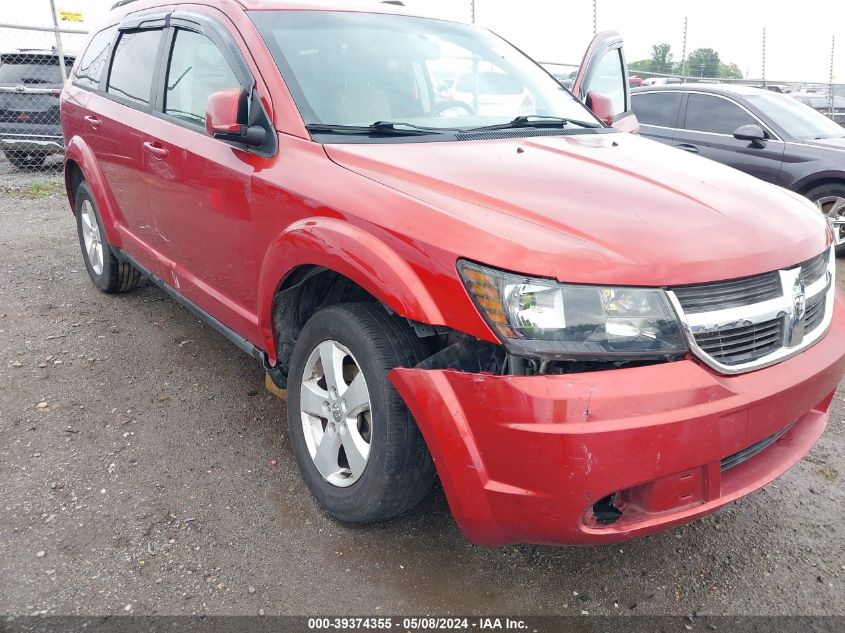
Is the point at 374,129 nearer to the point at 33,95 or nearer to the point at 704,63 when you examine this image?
the point at 33,95

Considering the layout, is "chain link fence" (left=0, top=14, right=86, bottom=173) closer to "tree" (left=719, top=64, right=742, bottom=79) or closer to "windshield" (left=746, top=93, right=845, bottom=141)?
"windshield" (left=746, top=93, right=845, bottom=141)

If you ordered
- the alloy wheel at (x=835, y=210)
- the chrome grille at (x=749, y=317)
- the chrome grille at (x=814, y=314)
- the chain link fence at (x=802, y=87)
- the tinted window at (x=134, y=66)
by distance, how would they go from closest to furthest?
the chrome grille at (x=749, y=317)
the chrome grille at (x=814, y=314)
the tinted window at (x=134, y=66)
the alloy wheel at (x=835, y=210)
the chain link fence at (x=802, y=87)

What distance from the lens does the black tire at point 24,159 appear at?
9813 millimetres

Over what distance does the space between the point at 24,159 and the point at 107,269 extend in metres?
6.69

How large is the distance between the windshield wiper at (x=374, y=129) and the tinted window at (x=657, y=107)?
18.4 feet

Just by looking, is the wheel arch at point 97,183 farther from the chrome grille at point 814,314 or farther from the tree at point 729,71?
the tree at point 729,71

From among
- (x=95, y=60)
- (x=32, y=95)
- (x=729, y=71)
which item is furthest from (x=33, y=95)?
(x=729, y=71)

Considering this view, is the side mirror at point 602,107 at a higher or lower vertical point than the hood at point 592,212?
higher

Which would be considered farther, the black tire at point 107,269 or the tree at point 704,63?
the tree at point 704,63

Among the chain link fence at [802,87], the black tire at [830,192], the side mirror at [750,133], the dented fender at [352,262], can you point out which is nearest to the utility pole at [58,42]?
the side mirror at [750,133]

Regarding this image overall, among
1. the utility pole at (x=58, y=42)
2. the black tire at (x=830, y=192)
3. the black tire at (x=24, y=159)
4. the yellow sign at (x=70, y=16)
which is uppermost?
the yellow sign at (x=70, y=16)

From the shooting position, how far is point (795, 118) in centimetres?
690

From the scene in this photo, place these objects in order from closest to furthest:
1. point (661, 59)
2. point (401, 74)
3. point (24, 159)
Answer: point (401, 74) → point (24, 159) → point (661, 59)

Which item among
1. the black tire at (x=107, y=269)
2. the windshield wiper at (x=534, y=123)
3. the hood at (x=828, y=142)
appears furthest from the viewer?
the hood at (x=828, y=142)
